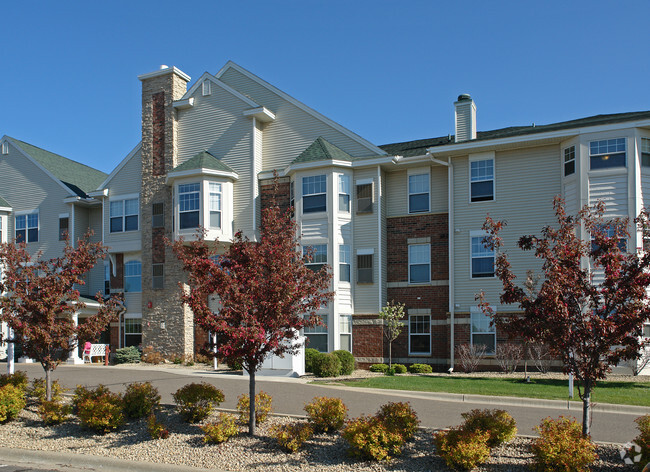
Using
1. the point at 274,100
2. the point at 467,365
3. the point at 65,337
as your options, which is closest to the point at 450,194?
the point at 467,365

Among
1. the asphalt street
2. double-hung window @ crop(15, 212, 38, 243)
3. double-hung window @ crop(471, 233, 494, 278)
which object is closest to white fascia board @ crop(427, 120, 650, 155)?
double-hung window @ crop(471, 233, 494, 278)

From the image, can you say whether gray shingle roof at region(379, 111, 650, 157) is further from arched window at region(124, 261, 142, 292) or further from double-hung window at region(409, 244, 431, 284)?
arched window at region(124, 261, 142, 292)

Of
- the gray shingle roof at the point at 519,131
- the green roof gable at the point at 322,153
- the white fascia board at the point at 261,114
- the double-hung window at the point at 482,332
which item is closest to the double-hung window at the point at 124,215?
the white fascia board at the point at 261,114

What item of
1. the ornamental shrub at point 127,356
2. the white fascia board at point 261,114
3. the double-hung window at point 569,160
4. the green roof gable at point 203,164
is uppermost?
the white fascia board at point 261,114

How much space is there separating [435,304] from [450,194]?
14.6 ft

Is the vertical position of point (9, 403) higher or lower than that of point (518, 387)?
higher

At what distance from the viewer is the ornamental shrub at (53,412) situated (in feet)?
40.8

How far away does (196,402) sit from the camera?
11906 mm

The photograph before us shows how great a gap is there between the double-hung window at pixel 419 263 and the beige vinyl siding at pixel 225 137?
7.20 metres

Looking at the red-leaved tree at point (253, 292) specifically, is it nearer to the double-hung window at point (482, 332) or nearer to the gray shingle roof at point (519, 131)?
the double-hung window at point (482, 332)

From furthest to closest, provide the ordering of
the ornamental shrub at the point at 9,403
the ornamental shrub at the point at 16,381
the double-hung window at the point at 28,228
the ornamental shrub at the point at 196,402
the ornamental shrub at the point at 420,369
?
the double-hung window at the point at 28,228 → the ornamental shrub at the point at 420,369 → the ornamental shrub at the point at 16,381 → the ornamental shrub at the point at 9,403 → the ornamental shrub at the point at 196,402

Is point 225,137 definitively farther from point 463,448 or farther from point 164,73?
point 463,448

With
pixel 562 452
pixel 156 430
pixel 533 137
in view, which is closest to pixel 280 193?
pixel 533 137

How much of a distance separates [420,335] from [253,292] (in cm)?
1494
